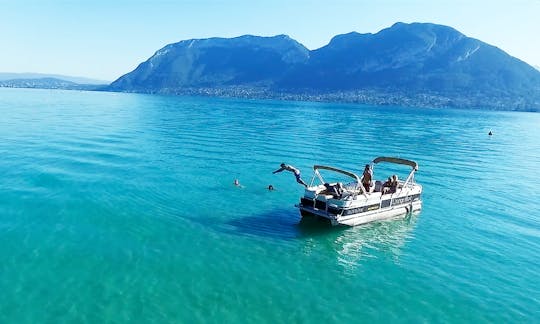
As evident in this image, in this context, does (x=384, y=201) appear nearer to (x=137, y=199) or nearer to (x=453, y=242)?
(x=453, y=242)

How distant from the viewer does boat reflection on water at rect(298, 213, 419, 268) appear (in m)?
24.2

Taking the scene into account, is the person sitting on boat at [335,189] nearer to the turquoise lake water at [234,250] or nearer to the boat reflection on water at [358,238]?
the boat reflection on water at [358,238]

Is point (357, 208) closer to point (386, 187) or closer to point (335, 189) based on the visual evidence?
point (335, 189)

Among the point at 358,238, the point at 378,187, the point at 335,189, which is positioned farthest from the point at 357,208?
the point at 378,187

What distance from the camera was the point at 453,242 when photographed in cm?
2677

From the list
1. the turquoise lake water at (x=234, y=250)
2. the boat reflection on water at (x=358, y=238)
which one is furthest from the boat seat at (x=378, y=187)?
the turquoise lake water at (x=234, y=250)

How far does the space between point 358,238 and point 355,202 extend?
2.41 meters

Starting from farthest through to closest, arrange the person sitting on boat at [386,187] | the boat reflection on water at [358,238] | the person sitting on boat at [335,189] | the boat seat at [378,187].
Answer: the boat seat at [378,187] < the person sitting on boat at [386,187] < the person sitting on boat at [335,189] < the boat reflection on water at [358,238]

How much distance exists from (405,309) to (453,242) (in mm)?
10187

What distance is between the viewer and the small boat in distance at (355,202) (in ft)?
88.8

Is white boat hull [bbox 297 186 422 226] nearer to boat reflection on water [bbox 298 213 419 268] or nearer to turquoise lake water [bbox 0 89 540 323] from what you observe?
boat reflection on water [bbox 298 213 419 268]

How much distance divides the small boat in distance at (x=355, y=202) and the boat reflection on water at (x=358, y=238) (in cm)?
68

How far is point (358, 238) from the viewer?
26.5m

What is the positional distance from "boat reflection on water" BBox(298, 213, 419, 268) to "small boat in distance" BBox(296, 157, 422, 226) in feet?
2.23
